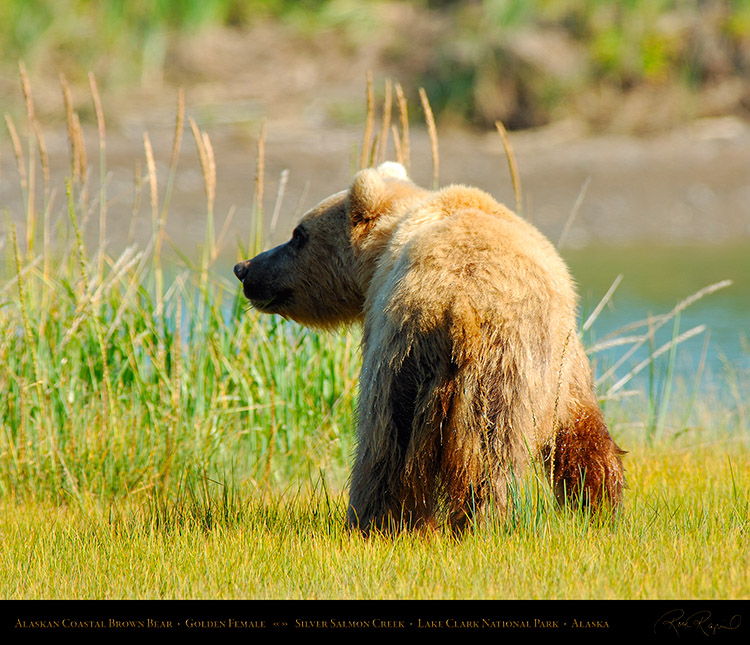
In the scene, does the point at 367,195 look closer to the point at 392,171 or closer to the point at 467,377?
the point at 392,171

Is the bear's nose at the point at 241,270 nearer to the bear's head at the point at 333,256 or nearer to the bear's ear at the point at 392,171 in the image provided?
the bear's head at the point at 333,256

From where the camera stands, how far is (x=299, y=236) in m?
4.75

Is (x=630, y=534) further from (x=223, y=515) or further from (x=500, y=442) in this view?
(x=223, y=515)

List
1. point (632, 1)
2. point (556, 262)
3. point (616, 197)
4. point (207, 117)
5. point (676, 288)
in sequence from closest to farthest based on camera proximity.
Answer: point (556, 262) → point (676, 288) → point (616, 197) → point (207, 117) → point (632, 1)

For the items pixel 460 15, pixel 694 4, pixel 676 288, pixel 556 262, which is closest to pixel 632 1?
pixel 694 4

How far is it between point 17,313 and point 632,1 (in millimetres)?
15941

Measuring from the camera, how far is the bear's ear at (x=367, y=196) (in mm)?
4355

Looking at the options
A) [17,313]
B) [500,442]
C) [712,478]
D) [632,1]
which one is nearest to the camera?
[500,442]

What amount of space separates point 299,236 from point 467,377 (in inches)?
57.3

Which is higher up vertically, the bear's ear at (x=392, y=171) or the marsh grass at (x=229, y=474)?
the bear's ear at (x=392, y=171)

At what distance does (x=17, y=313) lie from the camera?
19.9 feet
